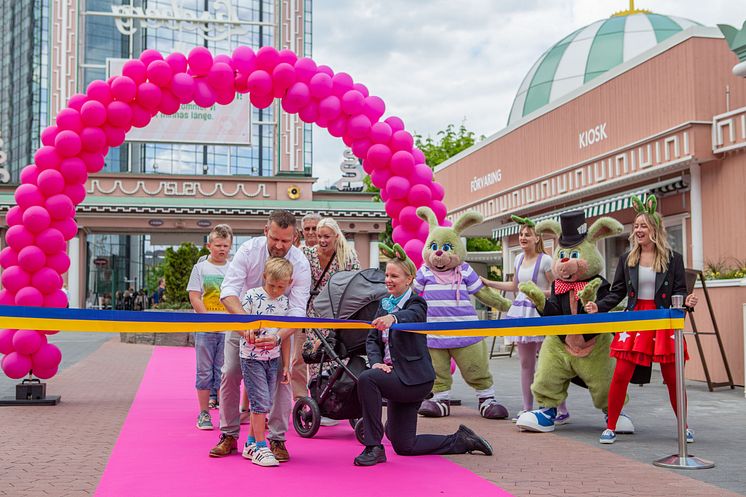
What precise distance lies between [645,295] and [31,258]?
6.18 m

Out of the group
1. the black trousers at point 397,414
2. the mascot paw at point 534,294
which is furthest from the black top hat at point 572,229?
the black trousers at point 397,414

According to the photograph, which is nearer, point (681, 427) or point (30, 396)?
point (681, 427)

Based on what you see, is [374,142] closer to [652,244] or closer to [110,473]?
[652,244]

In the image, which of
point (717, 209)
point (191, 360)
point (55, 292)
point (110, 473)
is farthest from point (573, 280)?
point (191, 360)

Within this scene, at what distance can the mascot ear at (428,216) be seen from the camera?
27.9 feet

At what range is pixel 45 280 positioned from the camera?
8.79 meters

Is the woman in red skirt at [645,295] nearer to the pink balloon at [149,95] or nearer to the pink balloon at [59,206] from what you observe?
the pink balloon at [149,95]

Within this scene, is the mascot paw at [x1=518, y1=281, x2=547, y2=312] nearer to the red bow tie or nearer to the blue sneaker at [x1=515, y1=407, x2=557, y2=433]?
the red bow tie

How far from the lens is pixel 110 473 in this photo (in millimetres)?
5480

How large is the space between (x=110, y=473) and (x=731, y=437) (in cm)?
499

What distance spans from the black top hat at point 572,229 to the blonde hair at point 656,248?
0.69 metres

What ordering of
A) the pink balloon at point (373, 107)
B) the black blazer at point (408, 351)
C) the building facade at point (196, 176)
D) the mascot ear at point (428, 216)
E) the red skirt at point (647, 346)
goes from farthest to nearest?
the building facade at point (196, 176), the pink balloon at point (373, 107), the mascot ear at point (428, 216), the red skirt at point (647, 346), the black blazer at point (408, 351)

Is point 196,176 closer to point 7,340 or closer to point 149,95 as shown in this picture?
point 149,95

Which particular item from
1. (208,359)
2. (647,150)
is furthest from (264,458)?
(647,150)
